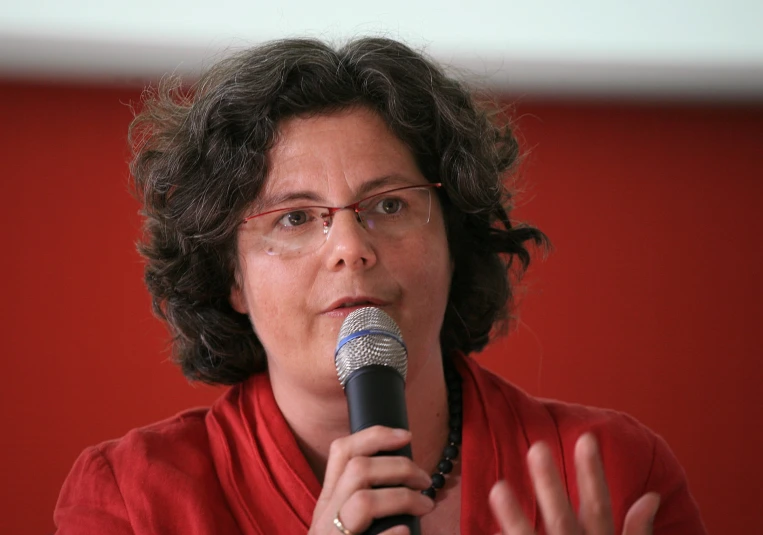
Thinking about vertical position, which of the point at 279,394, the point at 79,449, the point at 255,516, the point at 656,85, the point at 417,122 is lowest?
the point at 255,516

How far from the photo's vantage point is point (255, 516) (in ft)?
5.46

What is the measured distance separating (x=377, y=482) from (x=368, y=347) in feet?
0.62

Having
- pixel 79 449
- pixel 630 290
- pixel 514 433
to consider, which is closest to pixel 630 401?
pixel 630 290

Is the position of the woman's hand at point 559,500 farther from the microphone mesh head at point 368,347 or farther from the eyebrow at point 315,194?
the eyebrow at point 315,194

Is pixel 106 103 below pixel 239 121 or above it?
above

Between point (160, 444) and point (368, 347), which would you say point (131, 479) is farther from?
point (368, 347)

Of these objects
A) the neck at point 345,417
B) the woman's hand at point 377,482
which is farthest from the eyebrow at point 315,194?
the woman's hand at point 377,482

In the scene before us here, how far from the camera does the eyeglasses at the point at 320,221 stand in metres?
1.60

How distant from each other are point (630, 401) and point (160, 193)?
5.99 feet

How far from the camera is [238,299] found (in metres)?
1.86

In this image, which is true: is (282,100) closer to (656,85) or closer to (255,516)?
(255,516)

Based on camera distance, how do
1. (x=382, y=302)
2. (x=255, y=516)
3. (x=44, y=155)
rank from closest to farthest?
1. (x=382, y=302)
2. (x=255, y=516)
3. (x=44, y=155)

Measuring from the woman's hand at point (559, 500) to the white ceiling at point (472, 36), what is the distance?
1288 mm

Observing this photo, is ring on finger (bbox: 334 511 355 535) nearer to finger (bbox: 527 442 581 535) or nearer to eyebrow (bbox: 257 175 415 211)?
finger (bbox: 527 442 581 535)
